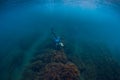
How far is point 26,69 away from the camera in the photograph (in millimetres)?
11859

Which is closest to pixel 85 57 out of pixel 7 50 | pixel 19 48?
pixel 19 48

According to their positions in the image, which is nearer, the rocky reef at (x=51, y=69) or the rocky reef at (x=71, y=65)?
the rocky reef at (x=51, y=69)

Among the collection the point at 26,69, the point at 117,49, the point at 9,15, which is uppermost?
the point at 26,69

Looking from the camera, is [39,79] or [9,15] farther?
[9,15]

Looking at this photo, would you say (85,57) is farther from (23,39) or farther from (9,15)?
(9,15)

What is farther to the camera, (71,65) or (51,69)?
(71,65)

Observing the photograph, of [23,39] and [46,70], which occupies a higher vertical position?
[46,70]

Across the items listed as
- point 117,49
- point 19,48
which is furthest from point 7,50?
point 117,49

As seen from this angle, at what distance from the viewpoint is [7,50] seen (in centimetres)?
1520

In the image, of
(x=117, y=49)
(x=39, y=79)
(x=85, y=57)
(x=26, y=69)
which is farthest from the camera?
(x=117, y=49)

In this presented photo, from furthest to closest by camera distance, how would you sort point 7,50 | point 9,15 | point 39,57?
point 9,15, point 7,50, point 39,57

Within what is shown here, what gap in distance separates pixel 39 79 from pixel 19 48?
5787mm

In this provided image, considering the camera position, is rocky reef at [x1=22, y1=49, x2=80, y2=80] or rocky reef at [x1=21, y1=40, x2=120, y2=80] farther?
rocky reef at [x1=21, y1=40, x2=120, y2=80]

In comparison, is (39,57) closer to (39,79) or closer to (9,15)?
(39,79)
